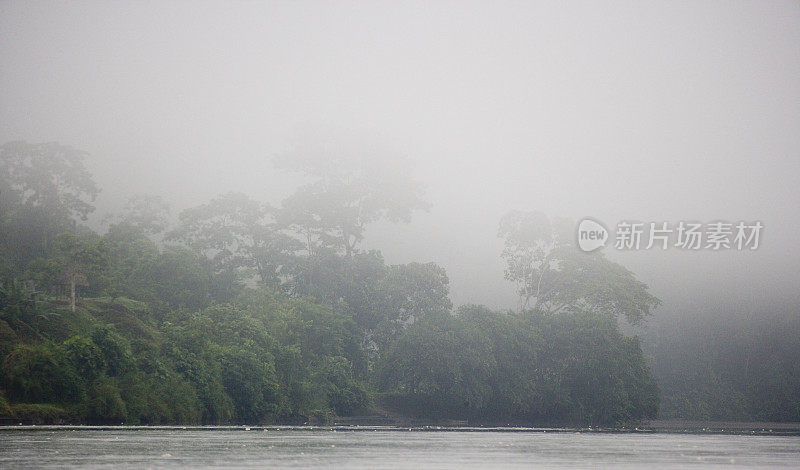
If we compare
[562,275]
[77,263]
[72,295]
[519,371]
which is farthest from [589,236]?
[72,295]

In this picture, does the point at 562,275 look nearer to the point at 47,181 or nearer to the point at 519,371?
the point at 519,371

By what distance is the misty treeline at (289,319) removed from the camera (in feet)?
141

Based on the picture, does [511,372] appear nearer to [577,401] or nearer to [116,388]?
[577,401]

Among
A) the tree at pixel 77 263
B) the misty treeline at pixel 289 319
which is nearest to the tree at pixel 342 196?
the misty treeline at pixel 289 319

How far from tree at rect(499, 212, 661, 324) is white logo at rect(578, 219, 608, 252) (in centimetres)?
131

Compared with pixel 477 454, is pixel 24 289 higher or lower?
higher

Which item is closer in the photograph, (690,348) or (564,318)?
(564,318)

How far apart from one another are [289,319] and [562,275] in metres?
33.2

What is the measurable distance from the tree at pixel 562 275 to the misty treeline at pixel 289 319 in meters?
0.21

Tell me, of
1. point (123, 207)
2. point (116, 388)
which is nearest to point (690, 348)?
point (123, 207)

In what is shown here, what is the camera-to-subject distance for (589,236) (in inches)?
3378

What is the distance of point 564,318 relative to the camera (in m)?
72.3

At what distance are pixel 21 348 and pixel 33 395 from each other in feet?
7.40

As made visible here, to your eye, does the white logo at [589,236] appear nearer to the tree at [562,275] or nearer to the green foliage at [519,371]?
the tree at [562,275]
